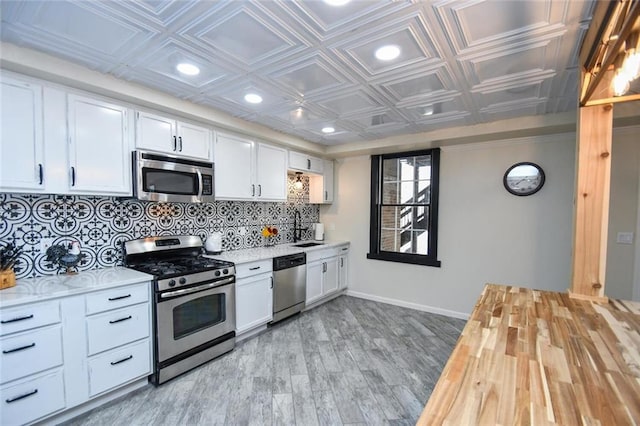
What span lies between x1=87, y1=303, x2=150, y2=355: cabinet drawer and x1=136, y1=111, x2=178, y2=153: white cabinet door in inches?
53.5

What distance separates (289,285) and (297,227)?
1260 mm

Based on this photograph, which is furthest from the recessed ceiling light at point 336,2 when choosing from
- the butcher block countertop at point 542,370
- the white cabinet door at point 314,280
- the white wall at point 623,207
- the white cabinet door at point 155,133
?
the white wall at point 623,207

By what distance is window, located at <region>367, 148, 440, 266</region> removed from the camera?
4.00 meters

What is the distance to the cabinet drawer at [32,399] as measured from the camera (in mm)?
1662

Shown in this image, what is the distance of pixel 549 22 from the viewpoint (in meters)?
1.51

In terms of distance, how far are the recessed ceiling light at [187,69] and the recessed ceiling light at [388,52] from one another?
129cm

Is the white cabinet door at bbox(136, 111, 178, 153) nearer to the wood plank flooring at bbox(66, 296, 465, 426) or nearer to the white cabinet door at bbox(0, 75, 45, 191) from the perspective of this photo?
the white cabinet door at bbox(0, 75, 45, 191)

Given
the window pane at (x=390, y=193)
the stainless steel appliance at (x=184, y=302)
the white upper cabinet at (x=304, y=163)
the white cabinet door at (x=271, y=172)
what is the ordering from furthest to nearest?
the window pane at (x=390, y=193) < the white upper cabinet at (x=304, y=163) < the white cabinet door at (x=271, y=172) < the stainless steel appliance at (x=184, y=302)

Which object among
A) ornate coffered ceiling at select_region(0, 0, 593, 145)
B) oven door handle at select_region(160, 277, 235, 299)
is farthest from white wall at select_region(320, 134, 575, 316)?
oven door handle at select_region(160, 277, 235, 299)

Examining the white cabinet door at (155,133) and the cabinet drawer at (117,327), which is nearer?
the cabinet drawer at (117,327)

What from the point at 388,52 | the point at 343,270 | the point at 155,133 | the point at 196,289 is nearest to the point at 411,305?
the point at 343,270

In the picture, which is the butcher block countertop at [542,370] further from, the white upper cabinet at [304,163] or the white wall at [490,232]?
the white upper cabinet at [304,163]

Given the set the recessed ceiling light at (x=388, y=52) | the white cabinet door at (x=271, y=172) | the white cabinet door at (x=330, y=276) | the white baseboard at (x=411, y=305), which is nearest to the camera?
the recessed ceiling light at (x=388, y=52)

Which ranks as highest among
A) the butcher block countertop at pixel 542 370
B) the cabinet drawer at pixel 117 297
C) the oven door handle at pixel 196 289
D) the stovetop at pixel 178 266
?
the stovetop at pixel 178 266
